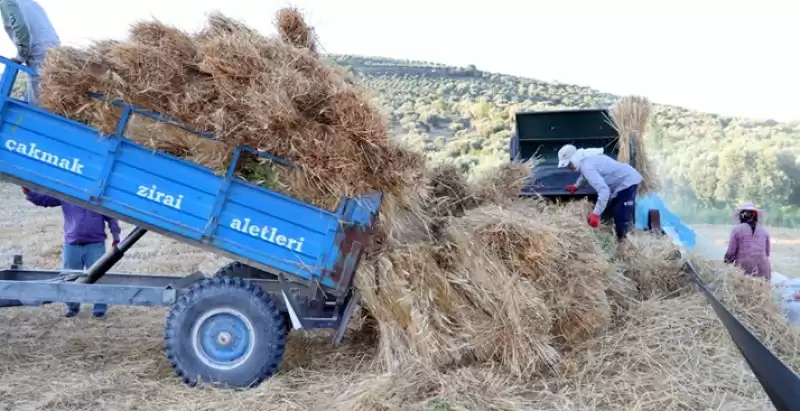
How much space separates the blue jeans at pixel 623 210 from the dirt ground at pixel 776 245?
169 cm

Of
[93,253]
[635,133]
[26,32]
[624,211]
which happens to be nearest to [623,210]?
[624,211]

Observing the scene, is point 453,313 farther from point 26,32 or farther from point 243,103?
point 26,32

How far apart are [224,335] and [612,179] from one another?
4591mm

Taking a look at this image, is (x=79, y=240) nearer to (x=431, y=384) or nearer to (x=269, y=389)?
(x=269, y=389)

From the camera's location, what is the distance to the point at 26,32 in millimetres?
5316

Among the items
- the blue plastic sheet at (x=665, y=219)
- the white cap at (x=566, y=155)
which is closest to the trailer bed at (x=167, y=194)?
the white cap at (x=566, y=155)

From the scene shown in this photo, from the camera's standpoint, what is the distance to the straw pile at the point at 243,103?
4543 mm

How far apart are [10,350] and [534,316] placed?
419 centimetres

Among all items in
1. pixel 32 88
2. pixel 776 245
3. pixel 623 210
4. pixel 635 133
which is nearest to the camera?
pixel 32 88

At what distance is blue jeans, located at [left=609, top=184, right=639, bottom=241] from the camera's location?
753 cm

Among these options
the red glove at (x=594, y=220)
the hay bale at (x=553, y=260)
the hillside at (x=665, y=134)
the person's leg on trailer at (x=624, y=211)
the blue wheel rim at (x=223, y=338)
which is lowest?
the blue wheel rim at (x=223, y=338)

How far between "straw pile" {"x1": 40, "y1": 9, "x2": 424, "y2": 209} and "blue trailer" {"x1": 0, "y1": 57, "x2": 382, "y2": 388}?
4.1 inches

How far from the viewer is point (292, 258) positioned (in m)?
4.75

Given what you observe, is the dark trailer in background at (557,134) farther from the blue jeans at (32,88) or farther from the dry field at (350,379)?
the blue jeans at (32,88)
